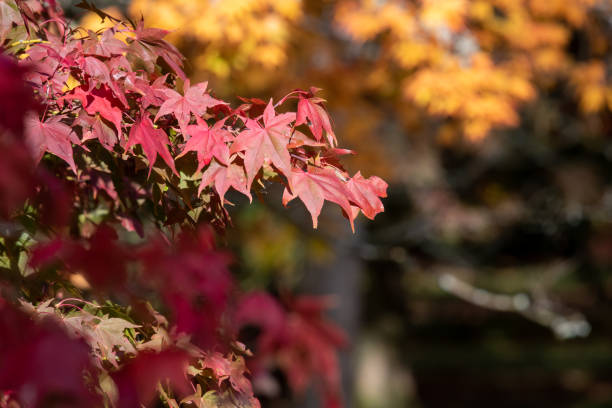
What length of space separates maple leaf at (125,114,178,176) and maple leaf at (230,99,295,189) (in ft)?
0.51

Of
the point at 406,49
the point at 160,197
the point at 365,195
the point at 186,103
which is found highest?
the point at 186,103

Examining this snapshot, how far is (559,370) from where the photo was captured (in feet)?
47.7

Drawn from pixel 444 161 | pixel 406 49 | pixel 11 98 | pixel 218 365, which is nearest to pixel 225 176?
pixel 218 365

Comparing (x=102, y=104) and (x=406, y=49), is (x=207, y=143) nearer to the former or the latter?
(x=102, y=104)

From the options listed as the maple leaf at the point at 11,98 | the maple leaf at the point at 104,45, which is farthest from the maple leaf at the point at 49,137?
the maple leaf at the point at 11,98

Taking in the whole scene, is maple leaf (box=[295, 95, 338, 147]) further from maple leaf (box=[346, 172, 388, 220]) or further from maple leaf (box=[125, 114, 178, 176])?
maple leaf (box=[125, 114, 178, 176])

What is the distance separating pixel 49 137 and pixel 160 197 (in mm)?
368

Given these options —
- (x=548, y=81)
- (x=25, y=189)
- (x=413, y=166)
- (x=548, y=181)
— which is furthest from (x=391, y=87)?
(x=25, y=189)

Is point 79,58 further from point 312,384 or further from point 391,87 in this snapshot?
point 312,384

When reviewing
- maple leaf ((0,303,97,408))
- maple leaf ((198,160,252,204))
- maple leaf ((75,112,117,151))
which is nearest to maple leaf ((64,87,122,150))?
maple leaf ((75,112,117,151))

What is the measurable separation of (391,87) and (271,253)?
3.08 meters

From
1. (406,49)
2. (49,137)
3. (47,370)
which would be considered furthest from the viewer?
(406,49)

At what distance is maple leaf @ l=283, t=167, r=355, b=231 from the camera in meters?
1.50

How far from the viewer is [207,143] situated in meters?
1.55
